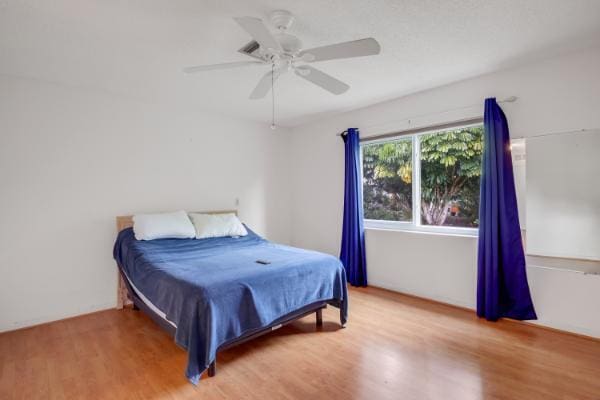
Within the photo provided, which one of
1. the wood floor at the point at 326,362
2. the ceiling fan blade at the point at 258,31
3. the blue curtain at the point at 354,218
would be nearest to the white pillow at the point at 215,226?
the wood floor at the point at 326,362

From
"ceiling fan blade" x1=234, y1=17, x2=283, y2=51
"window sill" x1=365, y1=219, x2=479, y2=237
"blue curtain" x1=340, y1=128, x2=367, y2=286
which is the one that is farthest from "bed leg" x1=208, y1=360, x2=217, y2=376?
"window sill" x1=365, y1=219, x2=479, y2=237

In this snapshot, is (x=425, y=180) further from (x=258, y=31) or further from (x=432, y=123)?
(x=258, y=31)

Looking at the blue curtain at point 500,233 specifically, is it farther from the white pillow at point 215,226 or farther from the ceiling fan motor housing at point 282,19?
the white pillow at point 215,226

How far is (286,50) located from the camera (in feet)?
6.33

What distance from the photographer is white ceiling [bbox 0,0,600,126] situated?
1792mm

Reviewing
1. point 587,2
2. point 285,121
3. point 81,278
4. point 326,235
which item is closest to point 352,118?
point 285,121

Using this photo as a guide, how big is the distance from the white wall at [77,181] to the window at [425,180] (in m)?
2.18

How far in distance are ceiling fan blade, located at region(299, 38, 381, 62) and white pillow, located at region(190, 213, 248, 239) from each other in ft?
7.59

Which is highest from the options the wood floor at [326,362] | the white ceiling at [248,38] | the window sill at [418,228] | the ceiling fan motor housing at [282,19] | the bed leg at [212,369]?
the white ceiling at [248,38]

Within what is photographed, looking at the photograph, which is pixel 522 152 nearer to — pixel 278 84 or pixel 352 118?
pixel 352 118

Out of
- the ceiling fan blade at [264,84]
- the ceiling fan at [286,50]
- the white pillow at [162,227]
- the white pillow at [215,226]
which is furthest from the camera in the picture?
the white pillow at [215,226]

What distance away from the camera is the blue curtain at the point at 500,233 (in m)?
2.68

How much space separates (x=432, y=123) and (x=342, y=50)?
1973 millimetres

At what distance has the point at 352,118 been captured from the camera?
4066 millimetres
